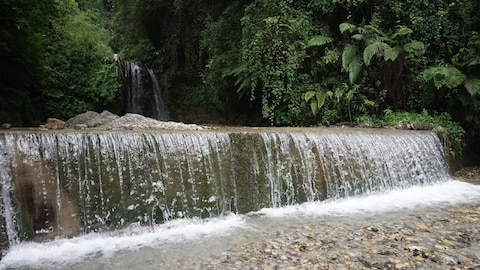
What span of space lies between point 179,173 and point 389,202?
3.85m

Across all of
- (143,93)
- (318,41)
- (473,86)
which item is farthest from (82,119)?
(473,86)

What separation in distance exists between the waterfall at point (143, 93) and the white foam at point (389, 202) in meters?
8.73

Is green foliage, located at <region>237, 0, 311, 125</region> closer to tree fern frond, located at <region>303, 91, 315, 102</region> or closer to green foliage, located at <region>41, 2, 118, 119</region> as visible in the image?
tree fern frond, located at <region>303, 91, 315, 102</region>

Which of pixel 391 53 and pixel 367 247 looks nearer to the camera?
pixel 367 247

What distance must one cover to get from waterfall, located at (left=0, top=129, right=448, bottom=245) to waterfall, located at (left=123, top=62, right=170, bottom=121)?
800cm

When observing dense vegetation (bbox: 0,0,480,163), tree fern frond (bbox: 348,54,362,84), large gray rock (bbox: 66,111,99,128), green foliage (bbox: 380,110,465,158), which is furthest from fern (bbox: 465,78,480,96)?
large gray rock (bbox: 66,111,99,128)

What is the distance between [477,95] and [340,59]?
11.8ft

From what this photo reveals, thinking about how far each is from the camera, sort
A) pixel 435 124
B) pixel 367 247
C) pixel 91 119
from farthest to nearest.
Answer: pixel 435 124, pixel 91 119, pixel 367 247

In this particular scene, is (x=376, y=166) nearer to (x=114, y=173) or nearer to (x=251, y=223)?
(x=251, y=223)

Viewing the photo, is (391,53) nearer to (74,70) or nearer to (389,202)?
(389,202)

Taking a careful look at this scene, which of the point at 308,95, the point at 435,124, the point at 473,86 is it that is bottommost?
the point at 435,124

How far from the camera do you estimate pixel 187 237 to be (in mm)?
5082

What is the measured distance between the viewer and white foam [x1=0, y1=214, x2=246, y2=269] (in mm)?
4324

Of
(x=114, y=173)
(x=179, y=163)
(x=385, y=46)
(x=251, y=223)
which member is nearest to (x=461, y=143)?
(x=385, y=46)
